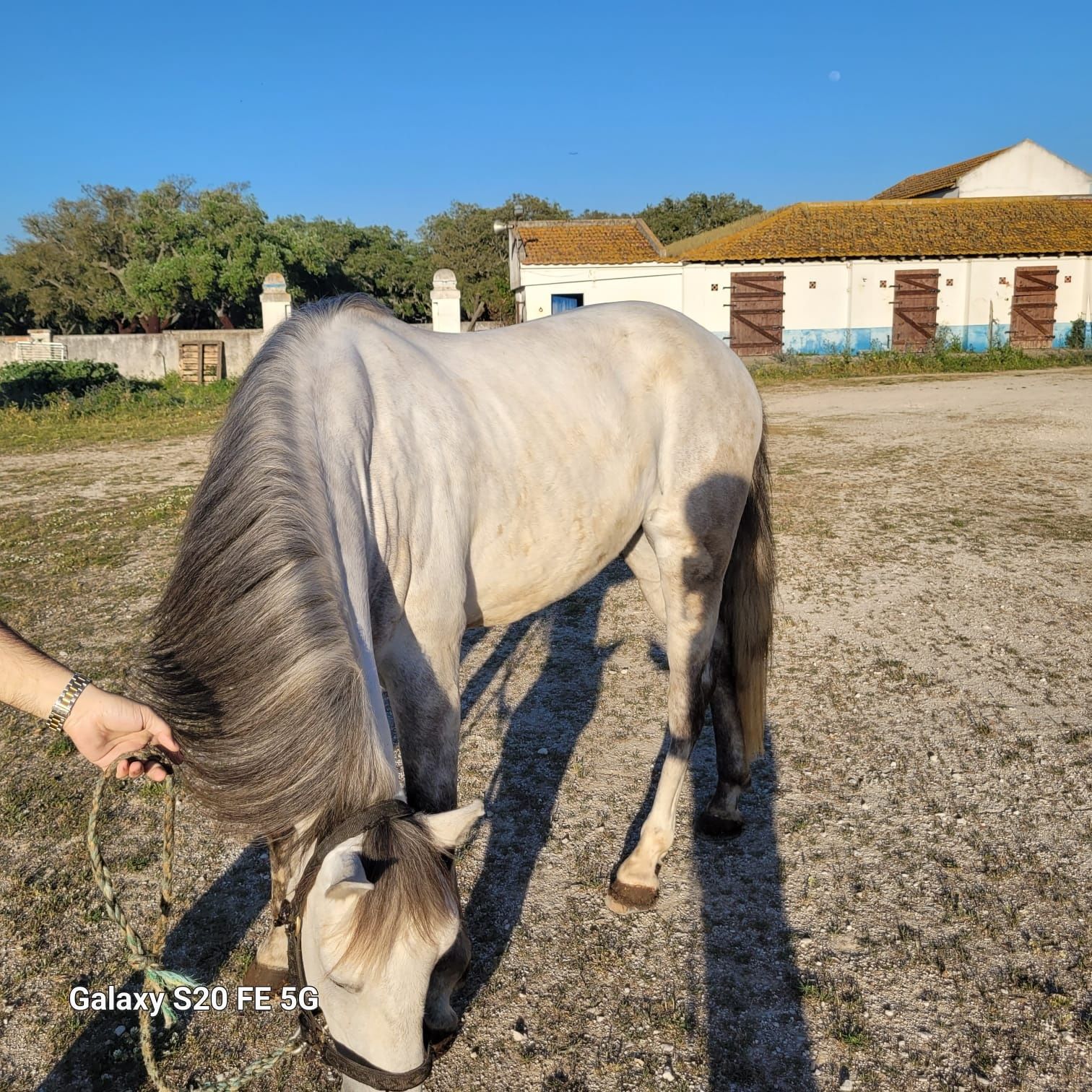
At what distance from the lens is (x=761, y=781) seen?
355cm

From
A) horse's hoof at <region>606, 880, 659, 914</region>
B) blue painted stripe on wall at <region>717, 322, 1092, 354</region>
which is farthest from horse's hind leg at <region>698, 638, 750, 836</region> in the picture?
blue painted stripe on wall at <region>717, 322, 1092, 354</region>

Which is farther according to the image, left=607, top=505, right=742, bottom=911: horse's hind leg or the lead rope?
left=607, top=505, right=742, bottom=911: horse's hind leg

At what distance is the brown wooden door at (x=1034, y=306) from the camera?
24391 mm

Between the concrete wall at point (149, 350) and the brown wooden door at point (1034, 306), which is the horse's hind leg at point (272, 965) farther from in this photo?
the brown wooden door at point (1034, 306)

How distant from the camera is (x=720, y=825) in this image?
3174 mm

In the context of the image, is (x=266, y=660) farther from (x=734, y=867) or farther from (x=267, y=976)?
(x=734, y=867)

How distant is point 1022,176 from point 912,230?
966 cm

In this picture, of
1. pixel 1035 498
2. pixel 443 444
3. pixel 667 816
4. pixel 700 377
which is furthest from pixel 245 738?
pixel 1035 498

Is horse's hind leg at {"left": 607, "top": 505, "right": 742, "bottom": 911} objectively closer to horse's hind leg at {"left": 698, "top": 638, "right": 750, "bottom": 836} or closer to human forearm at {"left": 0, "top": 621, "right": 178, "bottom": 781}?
horse's hind leg at {"left": 698, "top": 638, "right": 750, "bottom": 836}

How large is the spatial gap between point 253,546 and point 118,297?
42757 millimetres

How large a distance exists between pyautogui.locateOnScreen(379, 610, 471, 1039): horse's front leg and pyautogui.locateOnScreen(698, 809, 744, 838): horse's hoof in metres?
1.28

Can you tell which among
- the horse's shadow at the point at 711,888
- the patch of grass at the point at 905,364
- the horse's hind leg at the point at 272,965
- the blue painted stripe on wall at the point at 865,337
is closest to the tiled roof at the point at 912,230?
the blue painted stripe on wall at the point at 865,337

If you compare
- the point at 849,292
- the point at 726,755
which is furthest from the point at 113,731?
the point at 849,292

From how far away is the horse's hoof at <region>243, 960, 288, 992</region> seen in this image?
243cm
